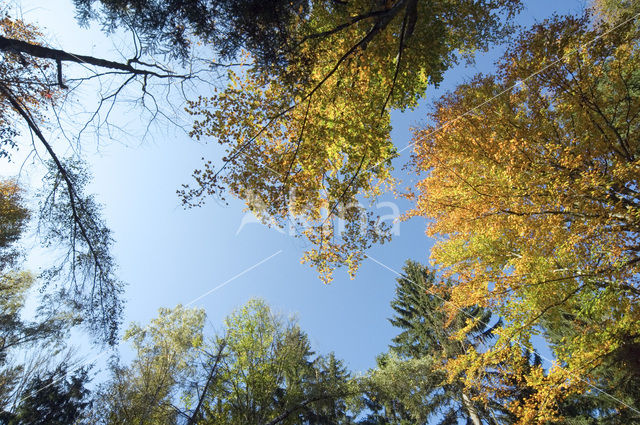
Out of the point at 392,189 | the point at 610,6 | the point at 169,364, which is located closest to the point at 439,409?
the point at 392,189

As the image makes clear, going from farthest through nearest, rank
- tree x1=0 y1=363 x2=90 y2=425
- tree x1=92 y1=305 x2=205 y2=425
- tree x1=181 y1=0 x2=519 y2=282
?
tree x1=0 y1=363 x2=90 y2=425, tree x1=92 y1=305 x2=205 y2=425, tree x1=181 y1=0 x2=519 y2=282

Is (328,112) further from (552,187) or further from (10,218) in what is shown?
(10,218)

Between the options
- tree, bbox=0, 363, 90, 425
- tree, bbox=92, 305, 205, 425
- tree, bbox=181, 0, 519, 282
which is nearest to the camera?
tree, bbox=181, 0, 519, 282

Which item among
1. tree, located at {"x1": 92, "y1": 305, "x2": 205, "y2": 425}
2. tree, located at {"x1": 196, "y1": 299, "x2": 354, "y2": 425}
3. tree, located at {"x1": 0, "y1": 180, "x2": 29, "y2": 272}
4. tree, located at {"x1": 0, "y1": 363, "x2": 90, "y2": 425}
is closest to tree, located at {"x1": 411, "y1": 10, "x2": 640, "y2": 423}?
tree, located at {"x1": 196, "y1": 299, "x2": 354, "y2": 425}

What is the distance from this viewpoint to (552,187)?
16.4 ft

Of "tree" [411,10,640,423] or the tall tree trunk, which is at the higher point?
"tree" [411,10,640,423]

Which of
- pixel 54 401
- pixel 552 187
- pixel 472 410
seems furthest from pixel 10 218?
pixel 472 410

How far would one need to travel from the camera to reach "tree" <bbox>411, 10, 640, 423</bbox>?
4992 millimetres

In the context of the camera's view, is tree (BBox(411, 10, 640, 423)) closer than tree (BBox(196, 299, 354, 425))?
Yes

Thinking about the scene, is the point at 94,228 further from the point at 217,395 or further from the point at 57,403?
the point at 57,403

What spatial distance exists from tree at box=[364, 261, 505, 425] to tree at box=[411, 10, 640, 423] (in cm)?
328

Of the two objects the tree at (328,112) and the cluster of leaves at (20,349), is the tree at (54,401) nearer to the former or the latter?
the cluster of leaves at (20,349)

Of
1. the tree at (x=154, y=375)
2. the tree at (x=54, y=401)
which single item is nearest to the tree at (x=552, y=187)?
the tree at (x=154, y=375)

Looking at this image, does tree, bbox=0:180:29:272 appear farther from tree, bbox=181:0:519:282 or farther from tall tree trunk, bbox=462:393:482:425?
tall tree trunk, bbox=462:393:482:425
